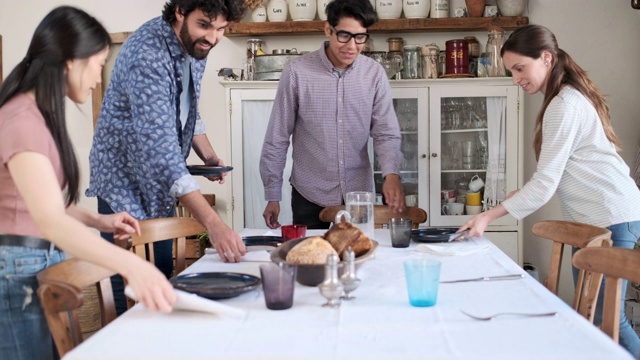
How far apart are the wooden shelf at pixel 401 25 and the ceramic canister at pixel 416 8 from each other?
0.07 metres

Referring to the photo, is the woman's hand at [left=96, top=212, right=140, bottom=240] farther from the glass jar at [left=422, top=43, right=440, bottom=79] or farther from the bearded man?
the glass jar at [left=422, top=43, right=440, bottom=79]

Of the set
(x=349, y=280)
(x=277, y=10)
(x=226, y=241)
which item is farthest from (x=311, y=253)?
(x=277, y=10)

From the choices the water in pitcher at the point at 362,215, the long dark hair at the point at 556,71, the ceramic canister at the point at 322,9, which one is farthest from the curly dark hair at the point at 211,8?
the ceramic canister at the point at 322,9

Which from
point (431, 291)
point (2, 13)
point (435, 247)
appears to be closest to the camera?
point (431, 291)

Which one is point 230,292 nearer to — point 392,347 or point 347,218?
point 392,347

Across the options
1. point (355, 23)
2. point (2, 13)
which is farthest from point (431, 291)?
point (2, 13)

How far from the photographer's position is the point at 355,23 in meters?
2.94

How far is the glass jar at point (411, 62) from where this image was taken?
4121 mm

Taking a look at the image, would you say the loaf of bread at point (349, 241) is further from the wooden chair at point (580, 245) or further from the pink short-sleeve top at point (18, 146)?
the pink short-sleeve top at point (18, 146)

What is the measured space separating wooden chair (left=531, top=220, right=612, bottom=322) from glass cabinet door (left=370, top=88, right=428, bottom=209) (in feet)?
5.82

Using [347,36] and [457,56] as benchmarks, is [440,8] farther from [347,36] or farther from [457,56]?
[347,36]

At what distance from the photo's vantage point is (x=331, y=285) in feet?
4.94

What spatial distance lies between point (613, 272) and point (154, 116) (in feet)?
4.23

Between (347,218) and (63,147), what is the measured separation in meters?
0.97
